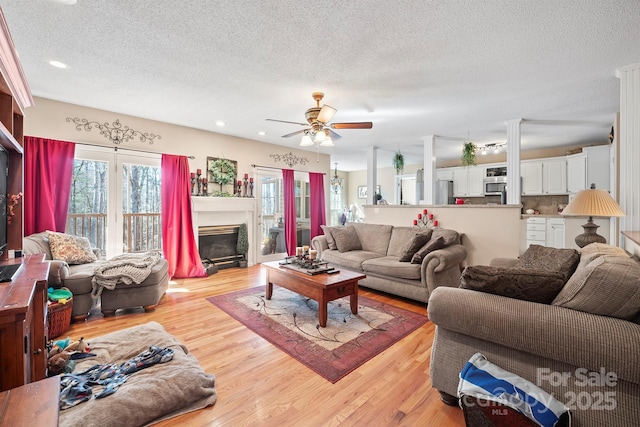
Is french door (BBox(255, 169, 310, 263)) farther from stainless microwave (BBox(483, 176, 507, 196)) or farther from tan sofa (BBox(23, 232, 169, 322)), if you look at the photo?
stainless microwave (BBox(483, 176, 507, 196))

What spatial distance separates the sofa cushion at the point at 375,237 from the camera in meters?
4.54

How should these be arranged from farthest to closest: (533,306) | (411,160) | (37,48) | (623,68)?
(411,160) → (623,68) → (37,48) → (533,306)

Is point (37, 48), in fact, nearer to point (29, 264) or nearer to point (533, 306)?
point (29, 264)

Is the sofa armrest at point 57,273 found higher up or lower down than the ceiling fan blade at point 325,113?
lower down

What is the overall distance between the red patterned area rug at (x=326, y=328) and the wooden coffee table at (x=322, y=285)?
192mm

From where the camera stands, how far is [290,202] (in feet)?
20.5

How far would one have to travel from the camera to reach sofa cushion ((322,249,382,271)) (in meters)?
4.02

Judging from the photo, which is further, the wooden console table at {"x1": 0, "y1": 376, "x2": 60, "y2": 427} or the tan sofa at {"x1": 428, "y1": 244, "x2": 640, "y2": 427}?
the tan sofa at {"x1": 428, "y1": 244, "x2": 640, "y2": 427}

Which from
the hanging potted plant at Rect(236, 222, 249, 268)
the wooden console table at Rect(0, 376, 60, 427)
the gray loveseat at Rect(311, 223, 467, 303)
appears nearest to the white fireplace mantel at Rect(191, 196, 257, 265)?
the hanging potted plant at Rect(236, 222, 249, 268)

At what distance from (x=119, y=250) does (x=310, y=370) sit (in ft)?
12.0

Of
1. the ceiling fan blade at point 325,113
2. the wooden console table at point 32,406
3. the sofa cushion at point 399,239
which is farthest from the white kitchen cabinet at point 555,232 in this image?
the wooden console table at point 32,406

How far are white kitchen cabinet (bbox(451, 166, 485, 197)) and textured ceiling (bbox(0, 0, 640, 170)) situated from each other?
2739 millimetres

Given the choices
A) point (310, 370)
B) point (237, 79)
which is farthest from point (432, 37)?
point (310, 370)

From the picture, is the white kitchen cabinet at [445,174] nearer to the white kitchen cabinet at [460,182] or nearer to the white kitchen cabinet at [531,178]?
the white kitchen cabinet at [460,182]
